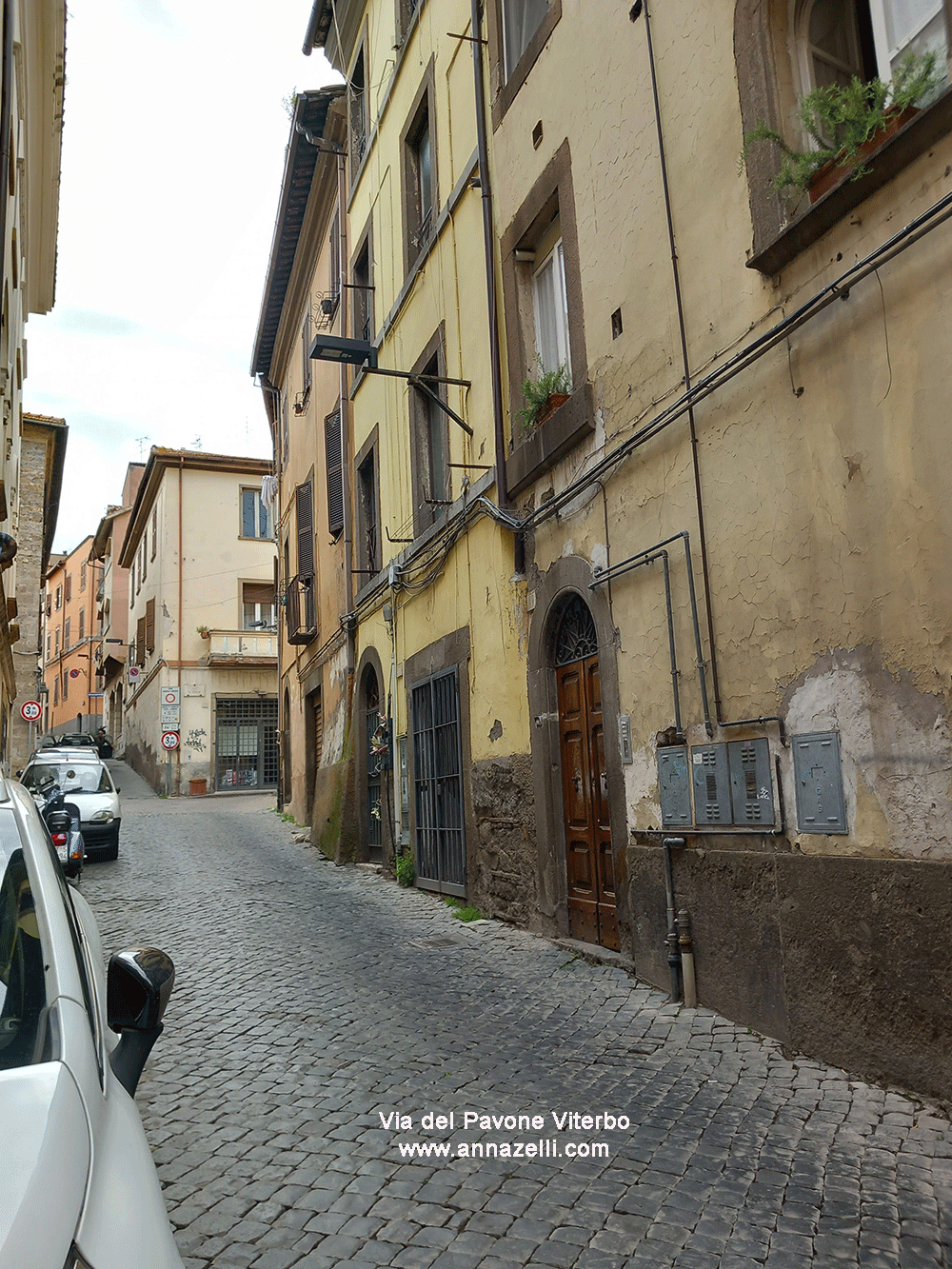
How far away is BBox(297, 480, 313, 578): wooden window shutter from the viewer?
17.9 meters

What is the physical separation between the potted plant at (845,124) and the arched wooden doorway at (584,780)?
338 cm

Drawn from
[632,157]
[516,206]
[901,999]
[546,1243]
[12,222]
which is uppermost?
[12,222]

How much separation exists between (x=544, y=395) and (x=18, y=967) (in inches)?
256

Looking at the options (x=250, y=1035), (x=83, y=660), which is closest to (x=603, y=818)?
(x=250, y=1035)

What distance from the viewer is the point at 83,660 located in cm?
5550

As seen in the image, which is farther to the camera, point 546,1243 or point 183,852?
point 183,852

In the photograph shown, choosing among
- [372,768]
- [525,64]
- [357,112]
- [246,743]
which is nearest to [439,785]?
[372,768]

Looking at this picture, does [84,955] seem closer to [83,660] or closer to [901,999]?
[901,999]

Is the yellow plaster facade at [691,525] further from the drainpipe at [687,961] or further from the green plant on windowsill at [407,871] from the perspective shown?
the green plant on windowsill at [407,871]

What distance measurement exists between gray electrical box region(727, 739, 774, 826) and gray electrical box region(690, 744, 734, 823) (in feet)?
0.19

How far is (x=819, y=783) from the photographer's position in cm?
462

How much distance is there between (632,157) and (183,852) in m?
11.6

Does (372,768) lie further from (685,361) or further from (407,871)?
(685,361)

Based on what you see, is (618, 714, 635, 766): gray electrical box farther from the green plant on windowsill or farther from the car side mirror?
the green plant on windowsill
